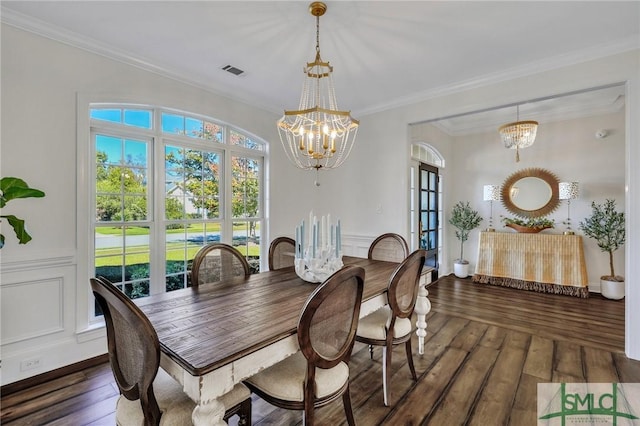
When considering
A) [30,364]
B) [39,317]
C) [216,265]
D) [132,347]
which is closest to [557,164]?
[216,265]

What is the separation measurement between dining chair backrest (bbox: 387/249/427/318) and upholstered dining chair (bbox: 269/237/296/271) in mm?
1205

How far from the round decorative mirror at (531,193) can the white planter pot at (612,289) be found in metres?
1.30

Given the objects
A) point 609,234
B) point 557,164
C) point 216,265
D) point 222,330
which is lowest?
point 222,330

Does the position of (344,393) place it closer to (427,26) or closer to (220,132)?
(427,26)

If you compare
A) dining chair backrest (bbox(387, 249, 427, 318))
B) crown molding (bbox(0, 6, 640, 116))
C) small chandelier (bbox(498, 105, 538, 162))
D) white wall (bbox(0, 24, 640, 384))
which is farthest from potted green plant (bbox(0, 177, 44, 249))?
small chandelier (bbox(498, 105, 538, 162))

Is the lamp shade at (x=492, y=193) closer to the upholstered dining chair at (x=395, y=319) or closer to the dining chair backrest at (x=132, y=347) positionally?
the upholstered dining chair at (x=395, y=319)

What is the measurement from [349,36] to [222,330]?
2.41m

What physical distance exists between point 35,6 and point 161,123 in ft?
3.87

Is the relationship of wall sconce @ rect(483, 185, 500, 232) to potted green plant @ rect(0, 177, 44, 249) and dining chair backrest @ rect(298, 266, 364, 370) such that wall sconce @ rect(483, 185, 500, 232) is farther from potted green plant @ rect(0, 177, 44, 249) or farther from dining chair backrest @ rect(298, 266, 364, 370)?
potted green plant @ rect(0, 177, 44, 249)

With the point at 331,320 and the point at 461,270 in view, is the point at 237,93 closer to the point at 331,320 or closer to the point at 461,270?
the point at 331,320

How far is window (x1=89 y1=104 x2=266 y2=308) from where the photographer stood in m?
2.74

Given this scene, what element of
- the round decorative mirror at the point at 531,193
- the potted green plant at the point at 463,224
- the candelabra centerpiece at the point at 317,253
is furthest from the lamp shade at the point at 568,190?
the candelabra centerpiece at the point at 317,253

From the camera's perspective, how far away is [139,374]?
3.69ft

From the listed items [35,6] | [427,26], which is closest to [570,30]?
[427,26]
